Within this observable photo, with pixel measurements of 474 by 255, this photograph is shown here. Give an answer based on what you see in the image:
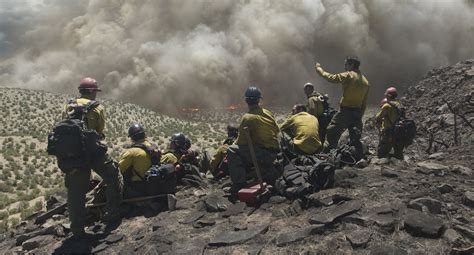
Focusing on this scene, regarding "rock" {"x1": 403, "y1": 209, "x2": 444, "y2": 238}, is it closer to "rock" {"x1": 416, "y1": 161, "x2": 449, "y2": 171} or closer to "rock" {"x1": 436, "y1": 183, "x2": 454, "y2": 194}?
"rock" {"x1": 436, "y1": 183, "x2": 454, "y2": 194}

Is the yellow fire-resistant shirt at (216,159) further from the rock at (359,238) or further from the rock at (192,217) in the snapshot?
the rock at (359,238)

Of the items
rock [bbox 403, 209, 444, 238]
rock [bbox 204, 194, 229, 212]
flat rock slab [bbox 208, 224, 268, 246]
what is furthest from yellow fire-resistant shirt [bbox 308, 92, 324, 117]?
rock [bbox 403, 209, 444, 238]

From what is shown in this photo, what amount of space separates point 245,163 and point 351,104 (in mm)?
2938

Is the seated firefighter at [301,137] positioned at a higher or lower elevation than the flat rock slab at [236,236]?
higher

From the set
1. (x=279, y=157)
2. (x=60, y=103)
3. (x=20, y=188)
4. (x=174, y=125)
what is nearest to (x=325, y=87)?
(x=174, y=125)

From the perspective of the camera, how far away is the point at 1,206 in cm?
1546

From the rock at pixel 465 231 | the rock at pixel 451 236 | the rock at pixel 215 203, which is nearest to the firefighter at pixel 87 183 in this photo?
the rock at pixel 215 203

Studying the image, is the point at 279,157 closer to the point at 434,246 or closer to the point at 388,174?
the point at 388,174

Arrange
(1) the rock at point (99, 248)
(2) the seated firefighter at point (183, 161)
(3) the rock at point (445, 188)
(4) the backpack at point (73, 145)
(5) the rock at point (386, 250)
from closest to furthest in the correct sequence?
1. (5) the rock at point (386, 250)
2. (3) the rock at point (445, 188)
3. (4) the backpack at point (73, 145)
4. (1) the rock at point (99, 248)
5. (2) the seated firefighter at point (183, 161)

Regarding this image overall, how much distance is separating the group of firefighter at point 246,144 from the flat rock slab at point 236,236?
1480mm

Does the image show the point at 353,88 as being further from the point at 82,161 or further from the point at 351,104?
the point at 82,161

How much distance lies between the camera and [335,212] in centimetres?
582

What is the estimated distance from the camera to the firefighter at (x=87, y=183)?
668 centimetres

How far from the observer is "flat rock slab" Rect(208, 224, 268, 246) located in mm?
5855
